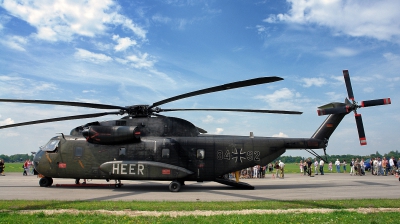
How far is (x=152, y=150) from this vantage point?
16156 millimetres

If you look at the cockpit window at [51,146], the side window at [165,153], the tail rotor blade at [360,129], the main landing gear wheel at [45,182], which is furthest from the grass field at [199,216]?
the main landing gear wheel at [45,182]

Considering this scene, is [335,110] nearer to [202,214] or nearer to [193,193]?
[193,193]

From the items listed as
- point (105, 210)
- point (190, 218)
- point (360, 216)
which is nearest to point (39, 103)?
point (105, 210)

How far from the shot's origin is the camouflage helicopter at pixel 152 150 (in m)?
15.9

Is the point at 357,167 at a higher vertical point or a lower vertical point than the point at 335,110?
lower

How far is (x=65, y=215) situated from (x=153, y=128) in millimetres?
8574

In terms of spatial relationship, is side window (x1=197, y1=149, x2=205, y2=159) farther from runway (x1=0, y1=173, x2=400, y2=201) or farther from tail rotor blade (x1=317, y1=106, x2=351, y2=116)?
tail rotor blade (x1=317, y1=106, x2=351, y2=116)

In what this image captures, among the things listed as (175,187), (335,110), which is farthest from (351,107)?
(175,187)

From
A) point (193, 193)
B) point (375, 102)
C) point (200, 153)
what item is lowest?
point (193, 193)

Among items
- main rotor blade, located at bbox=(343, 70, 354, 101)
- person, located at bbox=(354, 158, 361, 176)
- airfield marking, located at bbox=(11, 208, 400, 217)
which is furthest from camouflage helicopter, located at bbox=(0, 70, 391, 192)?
person, located at bbox=(354, 158, 361, 176)

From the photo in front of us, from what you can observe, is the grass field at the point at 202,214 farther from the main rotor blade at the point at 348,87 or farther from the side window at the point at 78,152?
the main rotor blade at the point at 348,87

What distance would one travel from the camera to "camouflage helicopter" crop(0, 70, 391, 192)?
15891mm

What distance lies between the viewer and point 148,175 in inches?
619

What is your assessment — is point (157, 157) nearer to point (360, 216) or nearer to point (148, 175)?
point (148, 175)
